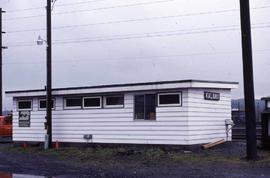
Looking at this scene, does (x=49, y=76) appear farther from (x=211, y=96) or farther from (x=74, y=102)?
(x=211, y=96)

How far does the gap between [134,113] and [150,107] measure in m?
0.93

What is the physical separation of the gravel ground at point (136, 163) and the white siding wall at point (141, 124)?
0.84 m

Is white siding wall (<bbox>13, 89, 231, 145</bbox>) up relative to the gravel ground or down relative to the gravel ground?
up

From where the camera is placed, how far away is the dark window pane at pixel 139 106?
974 inches

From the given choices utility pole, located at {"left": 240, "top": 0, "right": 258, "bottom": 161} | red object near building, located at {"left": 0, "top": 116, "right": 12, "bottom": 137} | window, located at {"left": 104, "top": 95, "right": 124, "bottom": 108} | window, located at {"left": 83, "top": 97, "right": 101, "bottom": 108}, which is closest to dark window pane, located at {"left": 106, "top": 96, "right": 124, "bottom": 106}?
window, located at {"left": 104, "top": 95, "right": 124, "bottom": 108}

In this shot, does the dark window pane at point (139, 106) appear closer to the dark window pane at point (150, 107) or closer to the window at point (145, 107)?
the window at point (145, 107)

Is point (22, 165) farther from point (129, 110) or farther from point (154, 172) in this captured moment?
point (129, 110)

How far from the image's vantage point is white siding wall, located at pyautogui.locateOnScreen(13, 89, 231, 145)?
76.8ft

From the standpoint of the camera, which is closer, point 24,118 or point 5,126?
point 24,118

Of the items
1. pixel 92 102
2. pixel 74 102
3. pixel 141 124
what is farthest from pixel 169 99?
pixel 74 102

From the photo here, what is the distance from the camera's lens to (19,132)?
2906 cm

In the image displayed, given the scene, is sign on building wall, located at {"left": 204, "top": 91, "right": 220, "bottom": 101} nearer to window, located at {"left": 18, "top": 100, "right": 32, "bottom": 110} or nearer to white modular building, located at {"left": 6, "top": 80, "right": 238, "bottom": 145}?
white modular building, located at {"left": 6, "top": 80, "right": 238, "bottom": 145}

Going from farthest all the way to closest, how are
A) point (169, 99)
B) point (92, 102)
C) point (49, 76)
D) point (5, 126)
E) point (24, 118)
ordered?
point (5, 126) < point (24, 118) < point (49, 76) < point (92, 102) < point (169, 99)

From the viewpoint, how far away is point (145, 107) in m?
24.6
